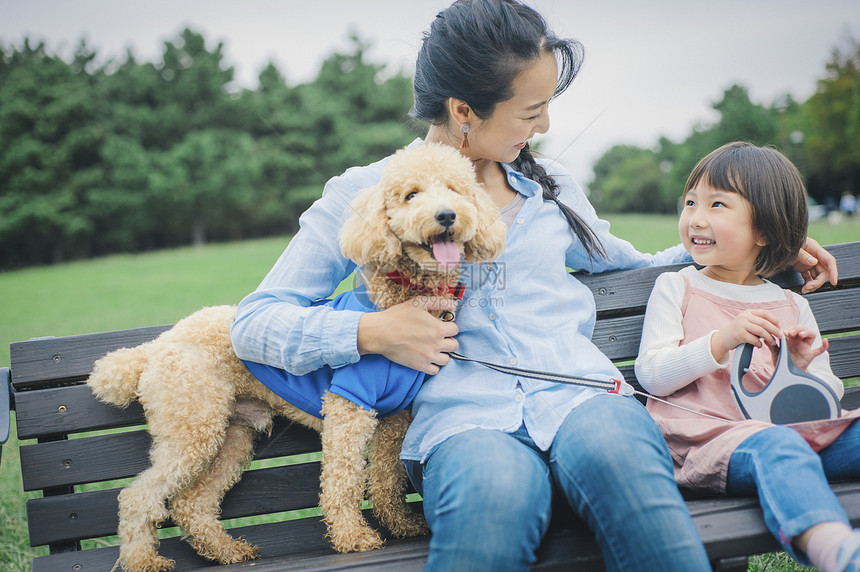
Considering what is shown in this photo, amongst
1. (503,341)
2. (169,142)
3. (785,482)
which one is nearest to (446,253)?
(503,341)

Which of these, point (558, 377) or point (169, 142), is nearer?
point (558, 377)

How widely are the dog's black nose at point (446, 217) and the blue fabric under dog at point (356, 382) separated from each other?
388 mm

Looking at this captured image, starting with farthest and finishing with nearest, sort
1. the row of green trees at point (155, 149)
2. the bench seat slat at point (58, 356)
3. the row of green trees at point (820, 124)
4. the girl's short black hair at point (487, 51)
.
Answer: the row of green trees at point (820, 124) < the row of green trees at point (155, 149) < the bench seat slat at point (58, 356) < the girl's short black hair at point (487, 51)

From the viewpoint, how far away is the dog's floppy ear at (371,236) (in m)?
1.64

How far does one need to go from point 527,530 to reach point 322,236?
1029 millimetres

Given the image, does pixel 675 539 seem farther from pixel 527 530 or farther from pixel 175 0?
pixel 175 0

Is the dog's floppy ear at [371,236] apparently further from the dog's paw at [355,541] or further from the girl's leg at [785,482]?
the girl's leg at [785,482]

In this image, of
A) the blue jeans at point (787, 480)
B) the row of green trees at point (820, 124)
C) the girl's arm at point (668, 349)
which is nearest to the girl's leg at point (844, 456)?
the blue jeans at point (787, 480)

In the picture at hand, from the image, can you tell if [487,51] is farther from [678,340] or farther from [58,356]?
[58,356]

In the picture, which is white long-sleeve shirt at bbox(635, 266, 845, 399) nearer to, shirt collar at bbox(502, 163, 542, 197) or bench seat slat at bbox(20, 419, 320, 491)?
shirt collar at bbox(502, 163, 542, 197)

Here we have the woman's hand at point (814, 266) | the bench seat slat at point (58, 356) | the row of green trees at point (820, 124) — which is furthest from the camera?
the row of green trees at point (820, 124)

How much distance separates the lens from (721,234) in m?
1.94

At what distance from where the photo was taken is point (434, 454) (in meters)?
1.61

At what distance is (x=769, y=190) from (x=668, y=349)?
2.09ft
